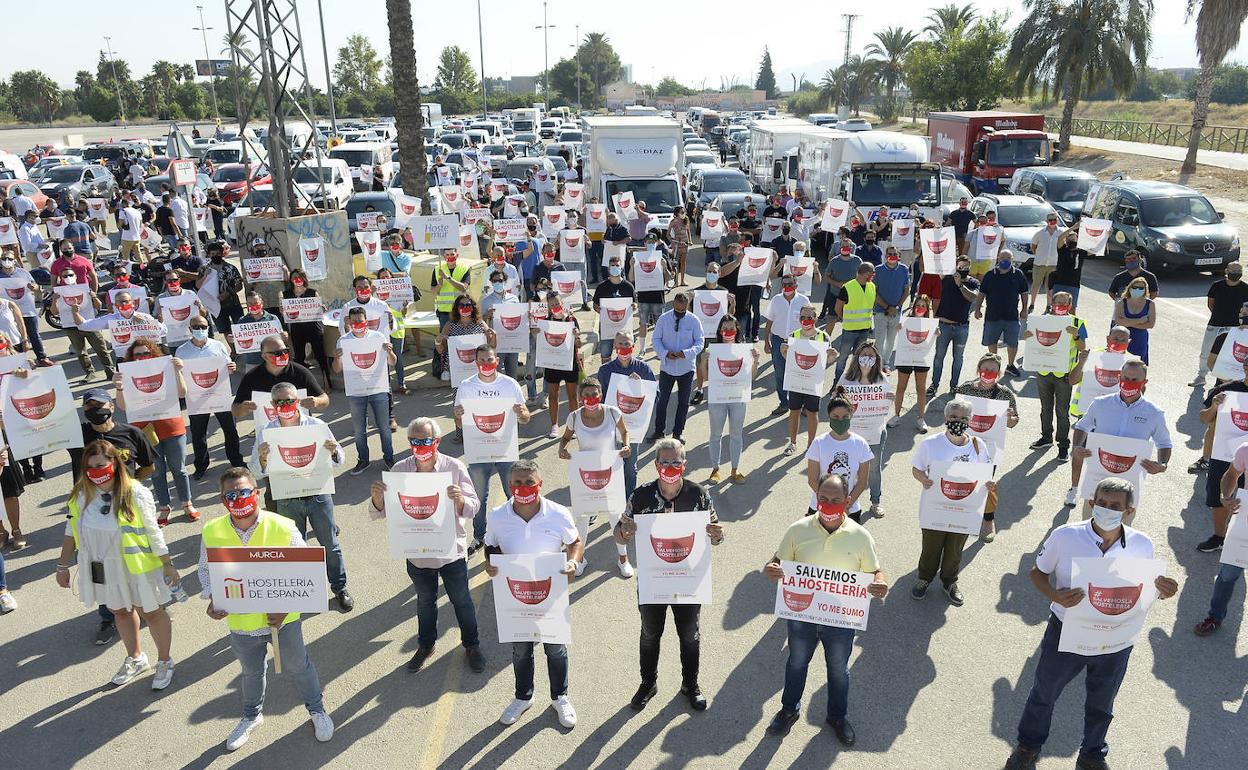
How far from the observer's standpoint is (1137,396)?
7559mm

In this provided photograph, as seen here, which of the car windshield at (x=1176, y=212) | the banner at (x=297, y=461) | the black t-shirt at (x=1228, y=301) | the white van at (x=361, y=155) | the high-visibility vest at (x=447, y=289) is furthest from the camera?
the white van at (x=361, y=155)

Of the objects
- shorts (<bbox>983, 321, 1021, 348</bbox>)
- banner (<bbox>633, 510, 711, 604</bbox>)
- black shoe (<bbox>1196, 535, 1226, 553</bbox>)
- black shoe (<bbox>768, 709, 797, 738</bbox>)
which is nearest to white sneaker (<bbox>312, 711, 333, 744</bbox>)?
banner (<bbox>633, 510, 711, 604</bbox>)

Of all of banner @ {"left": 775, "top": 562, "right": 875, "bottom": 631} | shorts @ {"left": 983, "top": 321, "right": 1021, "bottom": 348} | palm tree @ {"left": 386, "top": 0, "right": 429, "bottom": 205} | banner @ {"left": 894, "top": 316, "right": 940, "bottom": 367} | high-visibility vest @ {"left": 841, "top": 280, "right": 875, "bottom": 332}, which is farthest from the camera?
palm tree @ {"left": 386, "top": 0, "right": 429, "bottom": 205}

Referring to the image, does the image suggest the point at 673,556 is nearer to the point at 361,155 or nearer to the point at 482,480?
the point at 482,480

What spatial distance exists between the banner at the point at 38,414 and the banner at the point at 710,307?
7.17 meters

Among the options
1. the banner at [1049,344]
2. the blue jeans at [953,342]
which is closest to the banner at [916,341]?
the blue jeans at [953,342]

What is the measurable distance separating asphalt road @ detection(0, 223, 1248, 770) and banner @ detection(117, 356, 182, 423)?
4.15 ft

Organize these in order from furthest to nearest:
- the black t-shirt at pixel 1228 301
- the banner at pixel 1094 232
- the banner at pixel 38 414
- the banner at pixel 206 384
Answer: the banner at pixel 1094 232
the black t-shirt at pixel 1228 301
the banner at pixel 206 384
the banner at pixel 38 414

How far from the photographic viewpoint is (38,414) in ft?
26.6

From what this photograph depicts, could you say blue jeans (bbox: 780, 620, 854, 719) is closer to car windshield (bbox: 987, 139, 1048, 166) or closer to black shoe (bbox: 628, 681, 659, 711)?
black shoe (bbox: 628, 681, 659, 711)

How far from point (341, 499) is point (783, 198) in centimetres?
1475

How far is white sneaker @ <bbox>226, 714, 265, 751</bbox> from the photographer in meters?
5.76

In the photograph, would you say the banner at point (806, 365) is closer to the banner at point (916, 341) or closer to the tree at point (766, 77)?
the banner at point (916, 341)

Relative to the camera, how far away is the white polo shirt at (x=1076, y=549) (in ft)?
16.7
